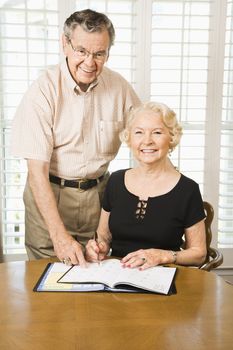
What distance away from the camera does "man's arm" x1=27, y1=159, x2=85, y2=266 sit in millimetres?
1692

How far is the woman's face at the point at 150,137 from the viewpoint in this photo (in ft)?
6.08

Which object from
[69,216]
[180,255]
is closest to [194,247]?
[180,255]

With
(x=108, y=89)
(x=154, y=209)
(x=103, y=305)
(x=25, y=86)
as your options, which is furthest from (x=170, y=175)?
(x=25, y=86)

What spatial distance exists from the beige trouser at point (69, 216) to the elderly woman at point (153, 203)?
0.57 feet

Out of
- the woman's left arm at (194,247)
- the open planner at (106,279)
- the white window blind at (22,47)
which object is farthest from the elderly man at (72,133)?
the white window blind at (22,47)

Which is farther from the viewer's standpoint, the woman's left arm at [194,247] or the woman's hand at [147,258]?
the woman's left arm at [194,247]

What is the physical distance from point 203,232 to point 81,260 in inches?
20.6

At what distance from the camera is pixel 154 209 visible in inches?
71.3

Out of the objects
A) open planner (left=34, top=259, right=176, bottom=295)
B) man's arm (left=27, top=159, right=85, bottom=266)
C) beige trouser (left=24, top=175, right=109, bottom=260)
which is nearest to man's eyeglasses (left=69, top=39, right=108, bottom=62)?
man's arm (left=27, top=159, right=85, bottom=266)

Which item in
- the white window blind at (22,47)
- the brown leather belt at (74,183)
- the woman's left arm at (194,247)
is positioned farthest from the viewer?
the white window blind at (22,47)

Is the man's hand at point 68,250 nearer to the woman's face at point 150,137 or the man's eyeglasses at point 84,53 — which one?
the woman's face at point 150,137

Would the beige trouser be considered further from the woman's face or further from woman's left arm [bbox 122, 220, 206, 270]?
woman's left arm [bbox 122, 220, 206, 270]

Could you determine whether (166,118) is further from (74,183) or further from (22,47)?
(22,47)

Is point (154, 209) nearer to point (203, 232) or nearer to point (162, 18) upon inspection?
point (203, 232)
